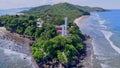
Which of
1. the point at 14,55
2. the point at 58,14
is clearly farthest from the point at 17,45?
the point at 58,14

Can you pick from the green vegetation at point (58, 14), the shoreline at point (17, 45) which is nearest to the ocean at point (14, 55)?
the shoreline at point (17, 45)

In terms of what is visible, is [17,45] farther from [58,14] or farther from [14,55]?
[58,14]

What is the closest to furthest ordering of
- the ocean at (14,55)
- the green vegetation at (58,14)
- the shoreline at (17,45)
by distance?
the ocean at (14,55) < the shoreline at (17,45) < the green vegetation at (58,14)

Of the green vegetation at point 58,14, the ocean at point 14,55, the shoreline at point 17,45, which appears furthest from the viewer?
the green vegetation at point 58,14

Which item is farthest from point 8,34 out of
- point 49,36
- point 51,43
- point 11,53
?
point 51,43

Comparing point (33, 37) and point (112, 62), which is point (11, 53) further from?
point (112, 62)

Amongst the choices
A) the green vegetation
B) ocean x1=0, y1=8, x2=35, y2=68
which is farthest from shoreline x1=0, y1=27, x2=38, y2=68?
the green vegetation

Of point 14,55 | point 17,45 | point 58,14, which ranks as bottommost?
point 58,14

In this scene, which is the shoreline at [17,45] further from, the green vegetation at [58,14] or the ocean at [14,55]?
the green vegetation at [58,14]
